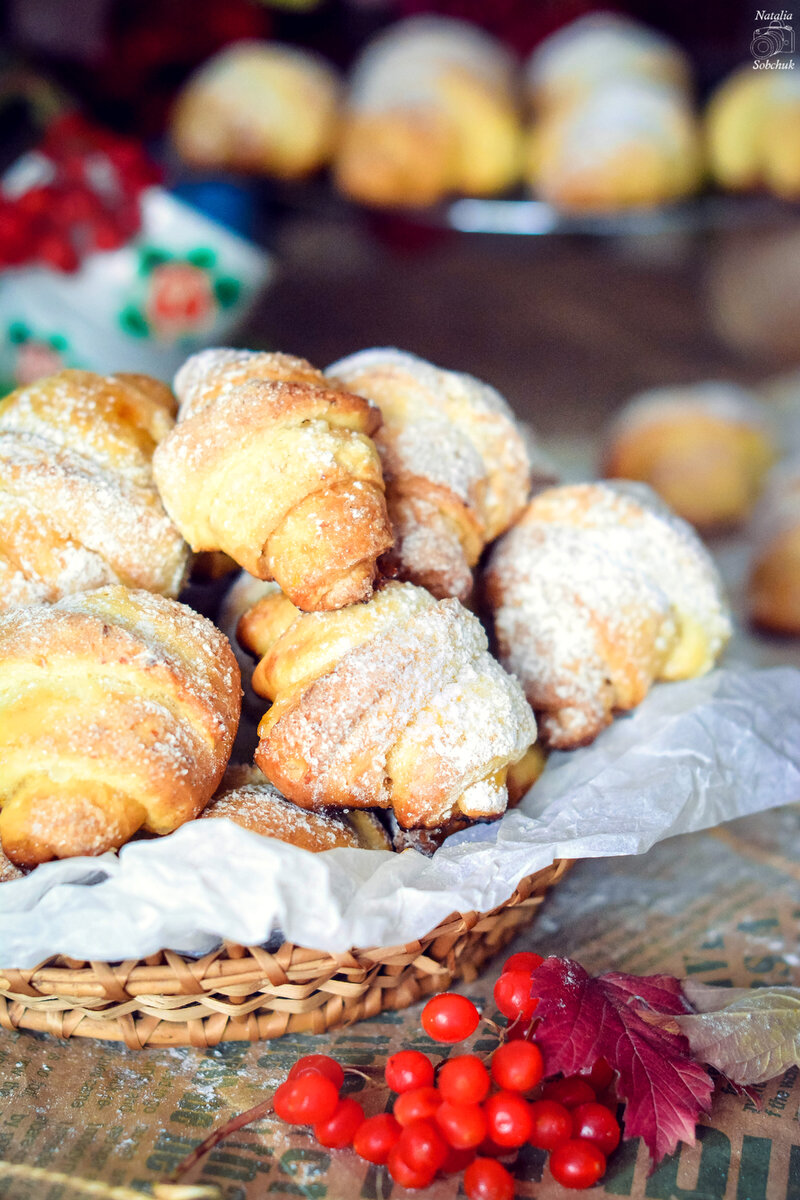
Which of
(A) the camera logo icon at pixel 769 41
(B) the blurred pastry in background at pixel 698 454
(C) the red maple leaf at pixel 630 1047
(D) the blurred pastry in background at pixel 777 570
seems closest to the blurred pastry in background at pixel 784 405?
(B) the blurred pastry in background at pixel 698 454

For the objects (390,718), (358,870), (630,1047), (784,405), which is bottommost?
(784,405)

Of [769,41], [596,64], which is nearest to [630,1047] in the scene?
[769,41]

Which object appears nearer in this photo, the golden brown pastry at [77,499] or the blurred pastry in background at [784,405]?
the golden brown pastry at [77,499]

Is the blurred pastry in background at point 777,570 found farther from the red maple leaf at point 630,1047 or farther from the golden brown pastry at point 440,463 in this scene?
the red maple leaf at point 630,1047

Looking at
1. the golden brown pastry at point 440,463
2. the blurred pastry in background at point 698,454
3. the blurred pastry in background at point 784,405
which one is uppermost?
the golden brown pastry at point 440,463

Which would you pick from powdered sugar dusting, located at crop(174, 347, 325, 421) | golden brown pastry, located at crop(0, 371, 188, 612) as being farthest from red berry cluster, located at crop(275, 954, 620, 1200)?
powdered sugar dusting, located at crop(174, 347, 325, 421)

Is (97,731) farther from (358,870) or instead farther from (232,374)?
(232,374)

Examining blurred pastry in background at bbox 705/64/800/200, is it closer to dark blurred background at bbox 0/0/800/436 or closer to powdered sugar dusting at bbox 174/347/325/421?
dark blurred background at bbox 0/0/800/436

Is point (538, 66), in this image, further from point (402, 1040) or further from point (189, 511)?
point (402, 1040)
